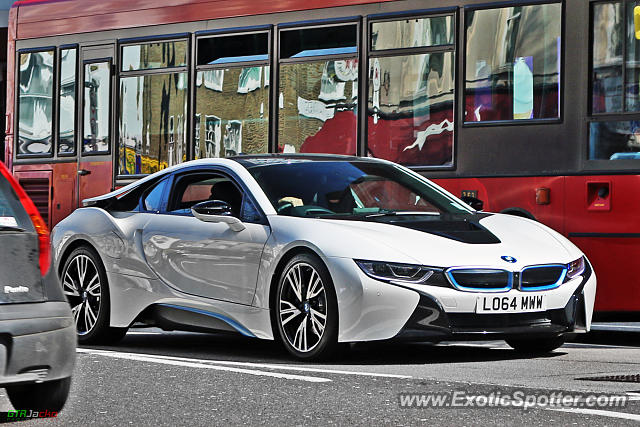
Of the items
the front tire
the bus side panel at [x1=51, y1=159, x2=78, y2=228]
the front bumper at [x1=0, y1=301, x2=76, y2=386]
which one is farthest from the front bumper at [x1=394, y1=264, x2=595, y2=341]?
the bus side panel at [x1=51, y1=159, x2=78, y2=228]

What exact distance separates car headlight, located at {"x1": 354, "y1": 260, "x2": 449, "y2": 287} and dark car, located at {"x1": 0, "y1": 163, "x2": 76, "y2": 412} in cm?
270

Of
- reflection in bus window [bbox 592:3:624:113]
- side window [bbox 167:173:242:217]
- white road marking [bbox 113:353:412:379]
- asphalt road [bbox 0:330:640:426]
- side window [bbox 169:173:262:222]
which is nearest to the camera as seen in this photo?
asphalt road [bbox 0:330:640:426]

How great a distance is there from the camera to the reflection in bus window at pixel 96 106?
1405 cm

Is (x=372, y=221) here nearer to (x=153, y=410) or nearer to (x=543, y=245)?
(x=543, y=245)

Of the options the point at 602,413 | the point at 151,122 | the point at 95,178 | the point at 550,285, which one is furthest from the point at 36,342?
the point at 95,178

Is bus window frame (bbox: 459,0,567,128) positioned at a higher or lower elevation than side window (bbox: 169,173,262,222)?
higher

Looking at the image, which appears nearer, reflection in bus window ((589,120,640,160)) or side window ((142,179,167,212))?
side window ((142,179,167,212))

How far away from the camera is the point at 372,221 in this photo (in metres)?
8.84

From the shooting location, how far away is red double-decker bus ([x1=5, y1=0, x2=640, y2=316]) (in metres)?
10.6

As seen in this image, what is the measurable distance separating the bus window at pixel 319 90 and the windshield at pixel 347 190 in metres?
1.99

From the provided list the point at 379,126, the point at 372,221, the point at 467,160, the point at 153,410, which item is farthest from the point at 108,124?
the point at 153,410

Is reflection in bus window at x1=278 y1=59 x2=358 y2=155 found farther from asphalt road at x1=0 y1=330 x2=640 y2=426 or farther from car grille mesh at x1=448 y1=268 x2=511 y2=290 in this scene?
car grille mesh at x1=448 y1=268 x2=511 y2=290

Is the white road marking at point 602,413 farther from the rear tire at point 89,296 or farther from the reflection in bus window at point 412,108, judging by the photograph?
the reflection in bus window at point 412,108

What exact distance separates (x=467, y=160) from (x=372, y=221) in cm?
265
